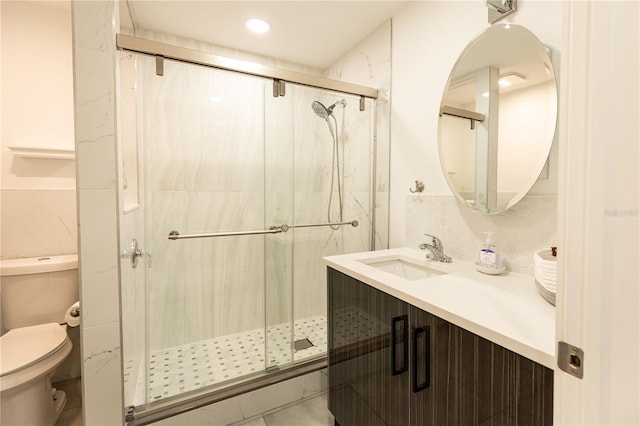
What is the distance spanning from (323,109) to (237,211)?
3.14 feet

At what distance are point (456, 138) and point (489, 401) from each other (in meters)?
1.10

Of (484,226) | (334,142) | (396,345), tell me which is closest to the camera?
(396,345)

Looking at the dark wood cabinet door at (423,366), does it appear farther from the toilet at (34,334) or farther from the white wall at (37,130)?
the white wall at (37,130)

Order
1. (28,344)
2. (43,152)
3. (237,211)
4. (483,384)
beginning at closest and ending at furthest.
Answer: (483,384), (28,344), (43,152), (237,211)

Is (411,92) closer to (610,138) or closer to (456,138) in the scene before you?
(456,138)

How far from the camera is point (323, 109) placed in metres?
1.89

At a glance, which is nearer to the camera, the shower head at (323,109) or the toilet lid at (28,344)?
the toilet lid at (28,344)

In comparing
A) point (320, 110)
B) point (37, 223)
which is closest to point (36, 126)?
point (37, 223)

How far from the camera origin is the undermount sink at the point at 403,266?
1.41 meters

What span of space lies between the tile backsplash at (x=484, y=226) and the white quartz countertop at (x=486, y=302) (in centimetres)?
9

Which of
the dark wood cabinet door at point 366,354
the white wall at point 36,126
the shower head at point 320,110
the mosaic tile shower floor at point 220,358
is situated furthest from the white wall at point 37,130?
the dark wood cabinet door at point 366,354

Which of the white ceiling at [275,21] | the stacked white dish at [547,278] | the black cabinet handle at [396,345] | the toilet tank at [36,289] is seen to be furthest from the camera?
the white ceiling at [275,21]

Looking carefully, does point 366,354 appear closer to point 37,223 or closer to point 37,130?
point 37,223

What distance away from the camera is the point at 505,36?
3.90ft
